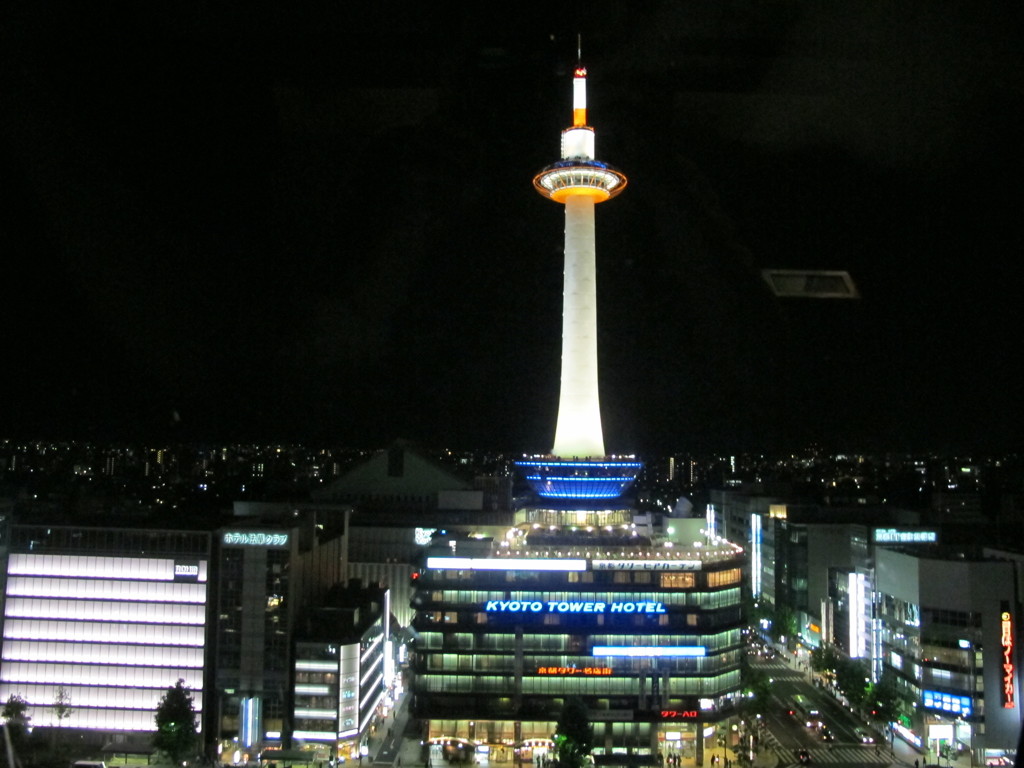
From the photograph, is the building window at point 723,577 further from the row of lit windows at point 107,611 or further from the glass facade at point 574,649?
the row of lit windows at point 107,611

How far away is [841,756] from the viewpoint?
15828mm

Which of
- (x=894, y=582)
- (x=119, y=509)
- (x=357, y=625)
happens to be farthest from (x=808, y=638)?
(x=119, y=509)

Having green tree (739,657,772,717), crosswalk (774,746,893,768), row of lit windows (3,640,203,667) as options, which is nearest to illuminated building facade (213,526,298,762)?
row of lit windows (3,640,203,667)

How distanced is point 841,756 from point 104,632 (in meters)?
14.6

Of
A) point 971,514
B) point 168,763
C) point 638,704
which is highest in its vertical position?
point 971,514

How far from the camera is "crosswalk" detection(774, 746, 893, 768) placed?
15516 millimetres

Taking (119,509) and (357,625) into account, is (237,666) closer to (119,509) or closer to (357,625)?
(357,625)

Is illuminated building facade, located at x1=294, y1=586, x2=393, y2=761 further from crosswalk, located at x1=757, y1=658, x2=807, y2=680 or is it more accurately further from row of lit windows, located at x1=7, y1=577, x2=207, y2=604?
crosswalk, located at x1=757, y1=658, x2=807, y2=680

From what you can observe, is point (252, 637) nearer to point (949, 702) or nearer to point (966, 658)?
point (949, 702)

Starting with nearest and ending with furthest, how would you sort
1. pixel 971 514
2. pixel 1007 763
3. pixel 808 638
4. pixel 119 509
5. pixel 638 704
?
pixel 1007 763 → pixel 638 704 → pixel 808 638 → pixel 119 509 → pixel 971 514

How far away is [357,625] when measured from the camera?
1772 centimetres

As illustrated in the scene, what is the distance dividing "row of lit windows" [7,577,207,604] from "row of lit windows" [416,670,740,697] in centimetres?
516

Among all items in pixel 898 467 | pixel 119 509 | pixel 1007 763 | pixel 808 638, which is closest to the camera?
pixel 1007 763

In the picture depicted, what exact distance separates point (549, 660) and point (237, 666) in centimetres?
624
